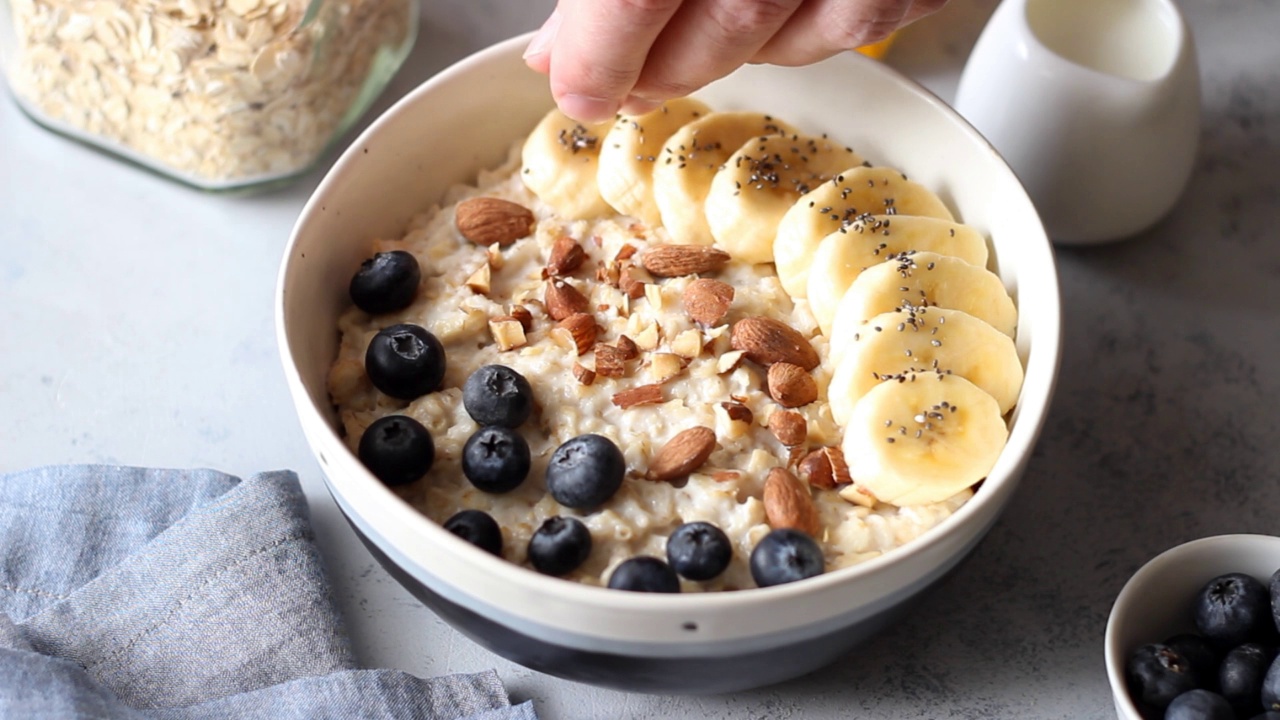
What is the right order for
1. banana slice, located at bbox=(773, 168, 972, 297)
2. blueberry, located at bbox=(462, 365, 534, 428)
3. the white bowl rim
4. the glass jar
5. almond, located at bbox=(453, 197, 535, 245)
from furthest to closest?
the glass jar → almond, located at bbox=(453, 197, 535, 245) → banana slice, located at bbox=(773, 168, 972, 297) → blueberry, located at bbox=(462, 365, 534, 428) → the white bowl rim

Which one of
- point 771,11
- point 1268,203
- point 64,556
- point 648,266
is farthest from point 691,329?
point 1268,203

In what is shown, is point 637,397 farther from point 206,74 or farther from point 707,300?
point 206,74

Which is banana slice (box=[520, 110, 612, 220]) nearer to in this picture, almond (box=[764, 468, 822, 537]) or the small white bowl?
almond (box=[764, 468, 822, 537])

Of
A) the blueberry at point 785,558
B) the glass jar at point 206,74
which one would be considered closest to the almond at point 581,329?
the blueberry at point 785,558

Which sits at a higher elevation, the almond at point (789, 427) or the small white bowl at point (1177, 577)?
the almond at point (789, 427)

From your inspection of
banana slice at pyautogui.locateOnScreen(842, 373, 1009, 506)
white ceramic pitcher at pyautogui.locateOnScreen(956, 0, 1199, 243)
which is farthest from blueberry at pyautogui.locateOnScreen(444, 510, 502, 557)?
white ceramic pitcher at pyautogui.locateOnScreen(956, 0, 1199, 243)

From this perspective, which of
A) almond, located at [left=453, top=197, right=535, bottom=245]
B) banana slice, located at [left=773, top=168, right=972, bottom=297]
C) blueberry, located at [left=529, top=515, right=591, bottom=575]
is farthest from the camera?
almond, located at [left=453, top=197, right=535, bottom=245]

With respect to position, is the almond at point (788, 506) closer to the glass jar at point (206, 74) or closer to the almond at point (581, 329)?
the almond at point (581, 329)
